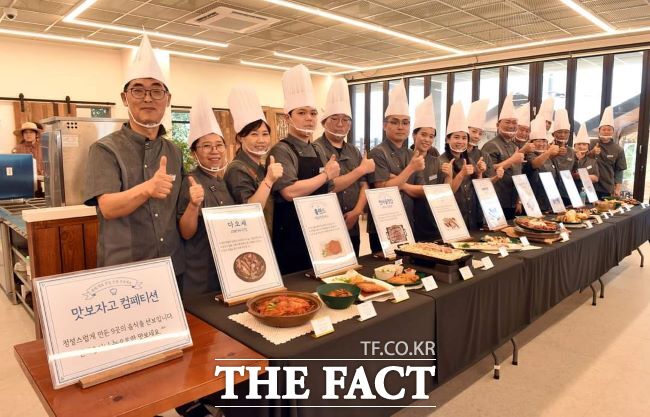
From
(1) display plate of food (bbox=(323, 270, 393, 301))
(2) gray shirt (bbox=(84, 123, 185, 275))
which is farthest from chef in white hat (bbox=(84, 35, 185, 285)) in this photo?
(1) display plate of food (bbox=(323, 270, 393, 301))

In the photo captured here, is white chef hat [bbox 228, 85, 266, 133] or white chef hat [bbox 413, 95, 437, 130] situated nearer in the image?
white chef hat [bbox 228, 85, 266, 133]

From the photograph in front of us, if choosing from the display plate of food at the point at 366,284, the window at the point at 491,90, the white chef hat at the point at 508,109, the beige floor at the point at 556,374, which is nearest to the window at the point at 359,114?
the window at the point at 491,90

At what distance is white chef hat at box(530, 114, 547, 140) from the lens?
4098mm

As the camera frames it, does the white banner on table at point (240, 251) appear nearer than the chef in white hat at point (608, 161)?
Yes

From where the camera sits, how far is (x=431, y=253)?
1918mm

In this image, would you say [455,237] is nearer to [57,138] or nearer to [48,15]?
[57,138]

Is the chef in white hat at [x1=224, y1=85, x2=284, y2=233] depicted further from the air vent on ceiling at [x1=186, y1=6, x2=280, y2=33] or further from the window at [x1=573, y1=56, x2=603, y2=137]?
the window at [x1=573, y1=56, x2=603, y2=137]

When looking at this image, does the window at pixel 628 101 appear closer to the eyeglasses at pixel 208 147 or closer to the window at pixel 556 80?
the window at pixel 556 80

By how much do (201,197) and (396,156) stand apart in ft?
4.82

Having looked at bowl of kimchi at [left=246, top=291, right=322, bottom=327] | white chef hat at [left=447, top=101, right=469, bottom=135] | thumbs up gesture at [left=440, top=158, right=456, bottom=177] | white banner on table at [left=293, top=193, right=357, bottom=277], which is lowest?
bowl of kimchi at [left=246, top=291, right=322, bottom=327]

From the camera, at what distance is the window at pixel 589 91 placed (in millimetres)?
7012

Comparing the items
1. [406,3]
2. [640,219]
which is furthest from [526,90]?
[640,219]

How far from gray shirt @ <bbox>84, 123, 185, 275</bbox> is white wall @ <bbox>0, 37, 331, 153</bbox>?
5.33 meters

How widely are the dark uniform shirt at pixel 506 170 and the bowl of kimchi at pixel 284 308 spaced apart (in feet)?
8.80
